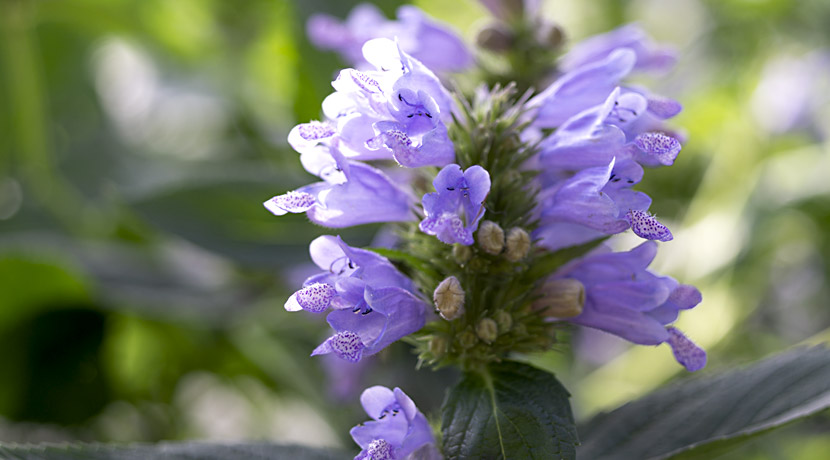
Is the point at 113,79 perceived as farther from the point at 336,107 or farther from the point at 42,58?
the point at 336,107

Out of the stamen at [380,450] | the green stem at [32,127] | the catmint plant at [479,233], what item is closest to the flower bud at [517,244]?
the catmint plant at [479,233]

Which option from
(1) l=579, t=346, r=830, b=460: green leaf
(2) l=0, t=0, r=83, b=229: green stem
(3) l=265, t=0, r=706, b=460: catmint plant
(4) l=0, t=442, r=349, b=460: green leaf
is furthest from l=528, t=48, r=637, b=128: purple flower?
(2) l=0, t=0, r=83, b=229: green stem

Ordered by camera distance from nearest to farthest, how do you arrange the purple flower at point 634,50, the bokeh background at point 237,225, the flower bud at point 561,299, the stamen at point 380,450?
the stamen at point 380,450, the flower bud at point 561,299, the purple flower at point 634,50, the bokeh background at point 237,225

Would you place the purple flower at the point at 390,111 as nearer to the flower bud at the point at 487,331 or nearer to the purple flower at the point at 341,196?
the purple flower at the point at 341,196

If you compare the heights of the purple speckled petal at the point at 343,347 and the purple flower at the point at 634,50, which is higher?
the purple flower at the point at 634,50

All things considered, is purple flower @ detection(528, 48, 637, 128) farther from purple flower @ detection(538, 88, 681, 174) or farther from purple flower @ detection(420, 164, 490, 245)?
purple flower @ detection(420, 164, 490, 245)

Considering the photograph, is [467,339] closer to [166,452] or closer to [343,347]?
[343,347]

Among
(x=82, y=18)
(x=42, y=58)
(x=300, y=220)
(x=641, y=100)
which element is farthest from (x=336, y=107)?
(x=42, y=58)
